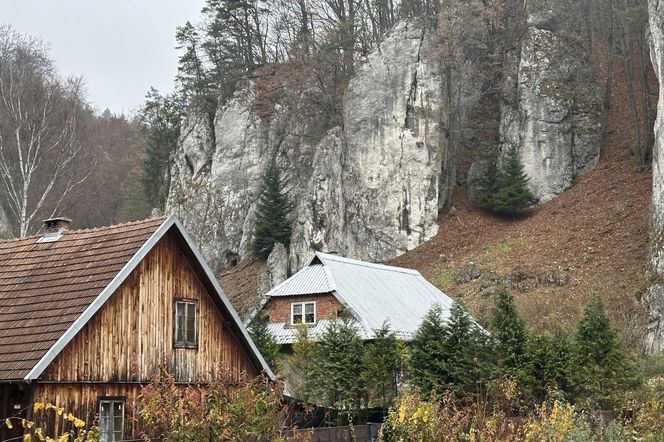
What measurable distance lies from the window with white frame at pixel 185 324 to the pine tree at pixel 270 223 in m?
27.2

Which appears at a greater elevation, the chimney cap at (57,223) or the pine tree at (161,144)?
the pine tree at (161,144)

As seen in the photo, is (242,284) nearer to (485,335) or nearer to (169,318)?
(485,335)

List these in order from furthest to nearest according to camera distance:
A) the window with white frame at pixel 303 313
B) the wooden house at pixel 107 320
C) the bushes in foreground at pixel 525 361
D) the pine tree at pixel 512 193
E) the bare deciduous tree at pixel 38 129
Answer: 1. the pine tree at pixel 512 193
2. the bare deciduous tree at pixel 38 129
3. the window with white frame at pixel 303 313
4. the bushes in foreground at pixel 525 361
5. the wooden house at pixel 107 320

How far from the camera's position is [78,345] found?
578 inches

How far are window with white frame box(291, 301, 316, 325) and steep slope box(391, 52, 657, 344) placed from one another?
Result: 616cm

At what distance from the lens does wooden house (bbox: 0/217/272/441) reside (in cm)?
1414

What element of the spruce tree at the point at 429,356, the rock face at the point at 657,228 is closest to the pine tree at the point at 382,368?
the spruce tree at the point at 429,356

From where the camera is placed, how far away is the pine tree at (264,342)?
79.0 feet

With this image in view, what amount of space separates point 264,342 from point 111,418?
940 centimetres

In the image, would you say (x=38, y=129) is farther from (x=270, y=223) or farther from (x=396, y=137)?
(x=396, y=137)

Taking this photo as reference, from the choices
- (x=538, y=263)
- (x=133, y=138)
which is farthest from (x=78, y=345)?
(x=133, y=138)

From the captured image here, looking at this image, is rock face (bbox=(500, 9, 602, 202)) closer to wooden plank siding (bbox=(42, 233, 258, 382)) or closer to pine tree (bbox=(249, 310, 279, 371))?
pine tree (bbox=(249, 310, 279, 371))

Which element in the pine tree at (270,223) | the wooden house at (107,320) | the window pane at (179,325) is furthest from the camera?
the pine tree at (270,223)

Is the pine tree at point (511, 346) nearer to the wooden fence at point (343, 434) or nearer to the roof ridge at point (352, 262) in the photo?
the wooden fence at point (343, 434)
